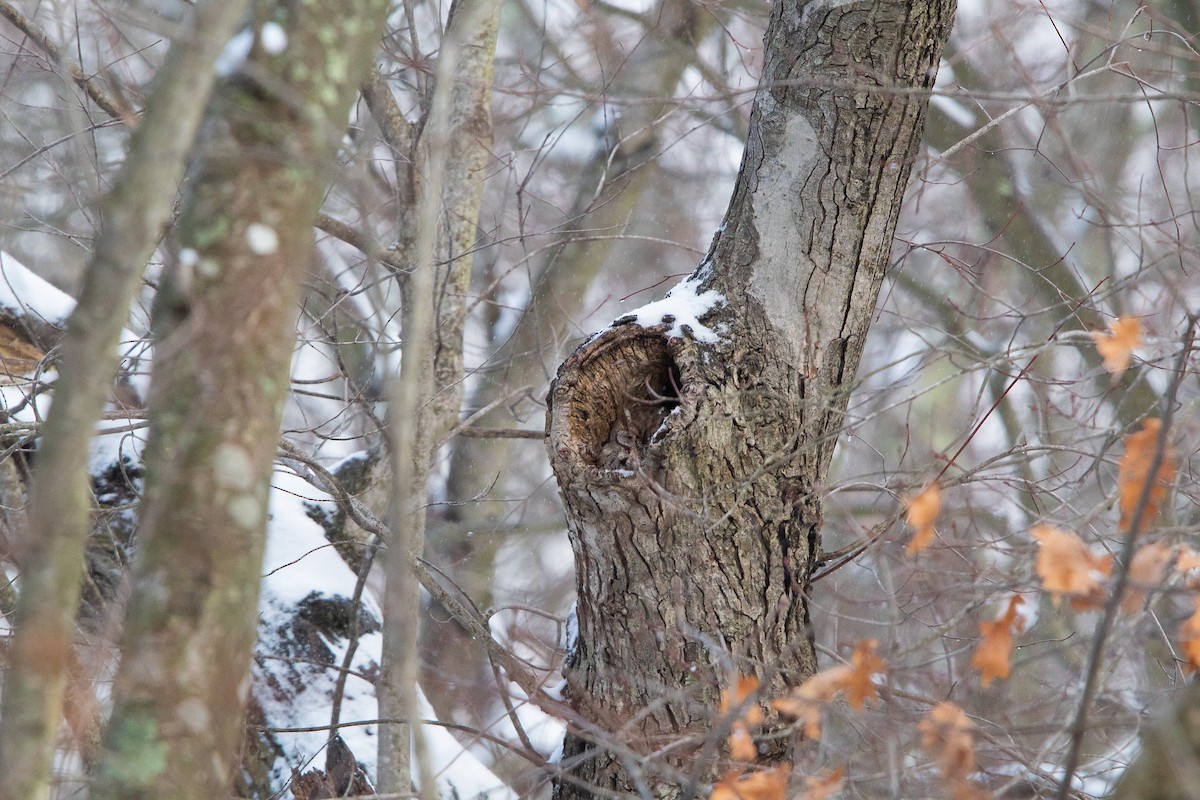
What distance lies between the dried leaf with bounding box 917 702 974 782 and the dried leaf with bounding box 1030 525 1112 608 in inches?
10.9

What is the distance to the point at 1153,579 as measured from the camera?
1.57 metres

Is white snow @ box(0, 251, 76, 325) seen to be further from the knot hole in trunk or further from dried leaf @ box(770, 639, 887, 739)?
dried leaf @ box(770, 639, 887, 739)

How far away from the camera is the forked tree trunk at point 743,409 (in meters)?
2.14

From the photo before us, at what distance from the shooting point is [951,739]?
1.52m

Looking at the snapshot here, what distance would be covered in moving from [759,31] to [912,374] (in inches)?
181

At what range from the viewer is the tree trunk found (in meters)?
1.22

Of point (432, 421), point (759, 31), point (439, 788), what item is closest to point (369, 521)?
point (432, 421)

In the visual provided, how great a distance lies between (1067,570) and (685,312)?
1087 millimetres

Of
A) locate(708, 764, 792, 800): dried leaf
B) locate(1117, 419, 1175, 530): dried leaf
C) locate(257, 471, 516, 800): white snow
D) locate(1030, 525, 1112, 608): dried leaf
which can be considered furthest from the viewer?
locate(257, 471, 516, 800): white snow

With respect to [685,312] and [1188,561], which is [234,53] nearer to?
[685,312]

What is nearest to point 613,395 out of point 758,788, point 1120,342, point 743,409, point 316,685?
point 743,409

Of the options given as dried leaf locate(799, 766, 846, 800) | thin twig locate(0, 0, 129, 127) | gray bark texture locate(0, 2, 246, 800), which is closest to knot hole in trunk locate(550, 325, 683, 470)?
dried leaf locate(799, 766, 846, 800)

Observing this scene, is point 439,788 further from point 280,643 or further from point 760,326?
point 760,326

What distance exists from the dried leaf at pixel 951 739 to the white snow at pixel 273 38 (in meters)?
1.47
